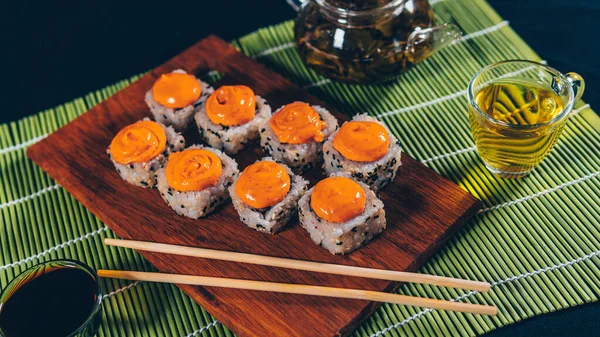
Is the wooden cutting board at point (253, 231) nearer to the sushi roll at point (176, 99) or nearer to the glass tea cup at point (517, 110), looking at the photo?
the sushi roll at point (176, 99)

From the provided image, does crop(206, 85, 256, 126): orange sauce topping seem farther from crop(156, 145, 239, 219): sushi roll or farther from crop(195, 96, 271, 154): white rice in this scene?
crop(156, 145, 239, 219): sushi roll

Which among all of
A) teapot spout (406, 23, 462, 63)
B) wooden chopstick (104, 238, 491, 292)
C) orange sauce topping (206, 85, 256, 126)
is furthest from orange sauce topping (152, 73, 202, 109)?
teapot spout (406, 23, 462, 63)

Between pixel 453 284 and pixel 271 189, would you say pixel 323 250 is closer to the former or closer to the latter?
pixel 271 189

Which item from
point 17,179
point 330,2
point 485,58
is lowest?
point 17,179

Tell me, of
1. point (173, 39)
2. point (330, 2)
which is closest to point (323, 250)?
point (330, 2)

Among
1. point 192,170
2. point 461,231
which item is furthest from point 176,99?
point 461,231

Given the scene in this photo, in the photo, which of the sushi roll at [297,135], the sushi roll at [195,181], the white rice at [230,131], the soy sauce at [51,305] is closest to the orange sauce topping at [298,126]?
the sushi roll at [297,135]

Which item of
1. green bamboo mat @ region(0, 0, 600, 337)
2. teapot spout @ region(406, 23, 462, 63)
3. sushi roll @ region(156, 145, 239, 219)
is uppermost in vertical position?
teapot spout @ region(406, 23, 462, 63)
